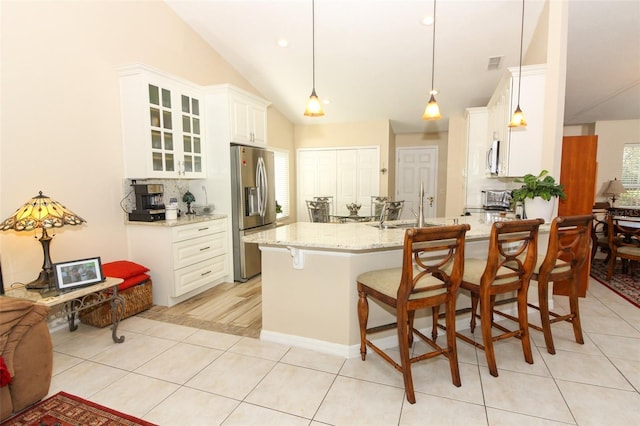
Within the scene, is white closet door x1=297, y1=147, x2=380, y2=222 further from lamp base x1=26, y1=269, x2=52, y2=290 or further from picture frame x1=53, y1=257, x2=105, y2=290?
lamp base x1=26, y1=269, x2=52, y2=290

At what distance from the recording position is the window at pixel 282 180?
666 cm

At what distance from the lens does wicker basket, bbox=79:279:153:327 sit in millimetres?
3029

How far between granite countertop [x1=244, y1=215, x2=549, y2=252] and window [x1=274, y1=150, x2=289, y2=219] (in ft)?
12.1

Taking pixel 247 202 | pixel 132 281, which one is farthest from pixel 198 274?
pixel 247 202

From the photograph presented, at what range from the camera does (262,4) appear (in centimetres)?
391

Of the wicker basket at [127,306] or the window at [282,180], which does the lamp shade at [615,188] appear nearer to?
the window at [282,180]

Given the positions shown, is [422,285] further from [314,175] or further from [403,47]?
[314,175]

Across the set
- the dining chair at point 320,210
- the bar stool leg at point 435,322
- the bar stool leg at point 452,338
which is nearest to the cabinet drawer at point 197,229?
the dining chair at point 320,210

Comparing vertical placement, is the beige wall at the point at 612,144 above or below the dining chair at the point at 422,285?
above

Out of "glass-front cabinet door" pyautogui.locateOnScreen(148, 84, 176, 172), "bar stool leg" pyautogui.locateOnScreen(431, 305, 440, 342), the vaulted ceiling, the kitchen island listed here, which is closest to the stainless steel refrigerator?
"glass-front cabinet door" pyautogui.locateOnScreen(148, 84, 176, 172)

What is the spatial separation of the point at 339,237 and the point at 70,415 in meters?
1.93

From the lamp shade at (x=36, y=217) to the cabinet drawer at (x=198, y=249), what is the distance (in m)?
1.16

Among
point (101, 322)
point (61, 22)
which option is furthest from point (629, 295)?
point (61, 22)

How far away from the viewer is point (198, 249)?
3898mm
